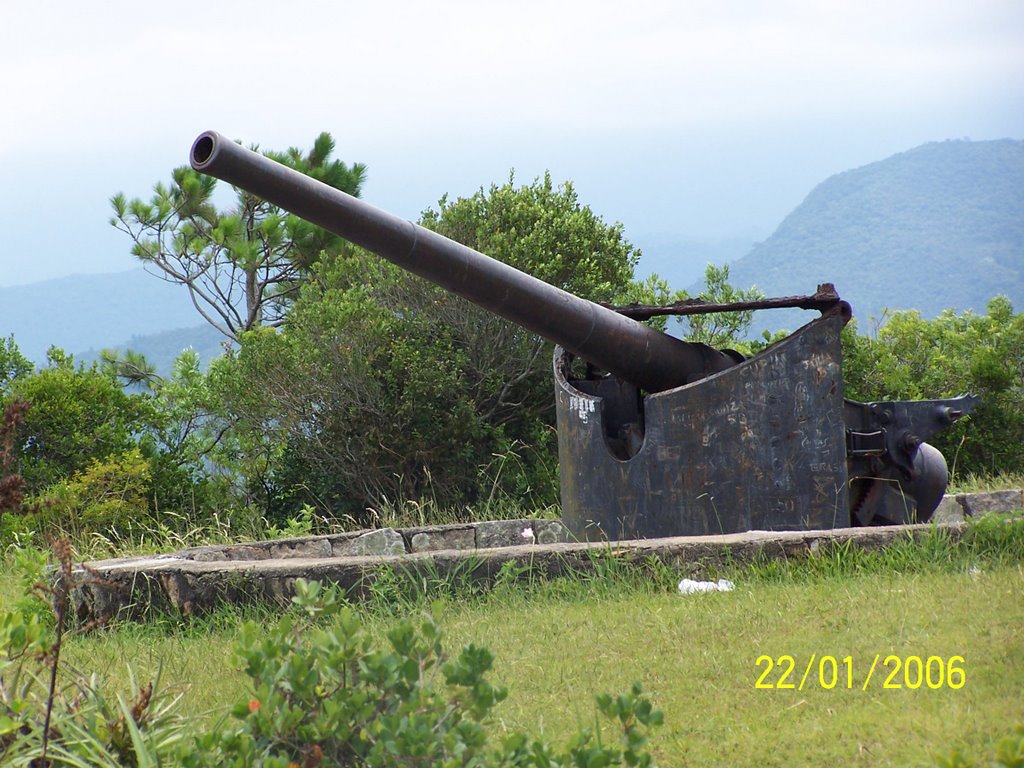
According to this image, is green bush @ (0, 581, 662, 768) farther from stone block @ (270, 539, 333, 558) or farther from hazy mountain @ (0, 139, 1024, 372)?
Answer: hazy mountain @ (0, 139, 1024, 372)

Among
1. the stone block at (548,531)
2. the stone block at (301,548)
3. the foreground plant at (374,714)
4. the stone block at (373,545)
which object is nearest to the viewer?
the foreground plant at (374,714)

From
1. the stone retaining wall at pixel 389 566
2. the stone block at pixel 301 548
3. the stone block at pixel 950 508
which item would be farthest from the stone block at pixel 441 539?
the stone block at pixel 950 508

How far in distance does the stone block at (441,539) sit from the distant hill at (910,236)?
9940 cm

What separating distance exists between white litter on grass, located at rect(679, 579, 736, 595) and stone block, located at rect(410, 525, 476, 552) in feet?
8.03

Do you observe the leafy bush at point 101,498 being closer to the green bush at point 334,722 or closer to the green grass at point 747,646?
the green grass at point 747,646

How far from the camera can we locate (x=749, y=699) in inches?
152

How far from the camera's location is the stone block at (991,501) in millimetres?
8086

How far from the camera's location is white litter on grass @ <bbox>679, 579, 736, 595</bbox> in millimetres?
5164

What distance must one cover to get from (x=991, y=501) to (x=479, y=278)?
4279 mm

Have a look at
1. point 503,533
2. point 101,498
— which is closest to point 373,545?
point 503,533

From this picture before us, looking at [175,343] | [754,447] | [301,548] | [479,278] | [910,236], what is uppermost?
[910,236]

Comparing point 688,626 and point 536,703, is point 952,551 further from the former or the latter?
point 536,703

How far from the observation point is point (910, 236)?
132250 mm

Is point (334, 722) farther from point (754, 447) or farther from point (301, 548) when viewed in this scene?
point (301, 548)
